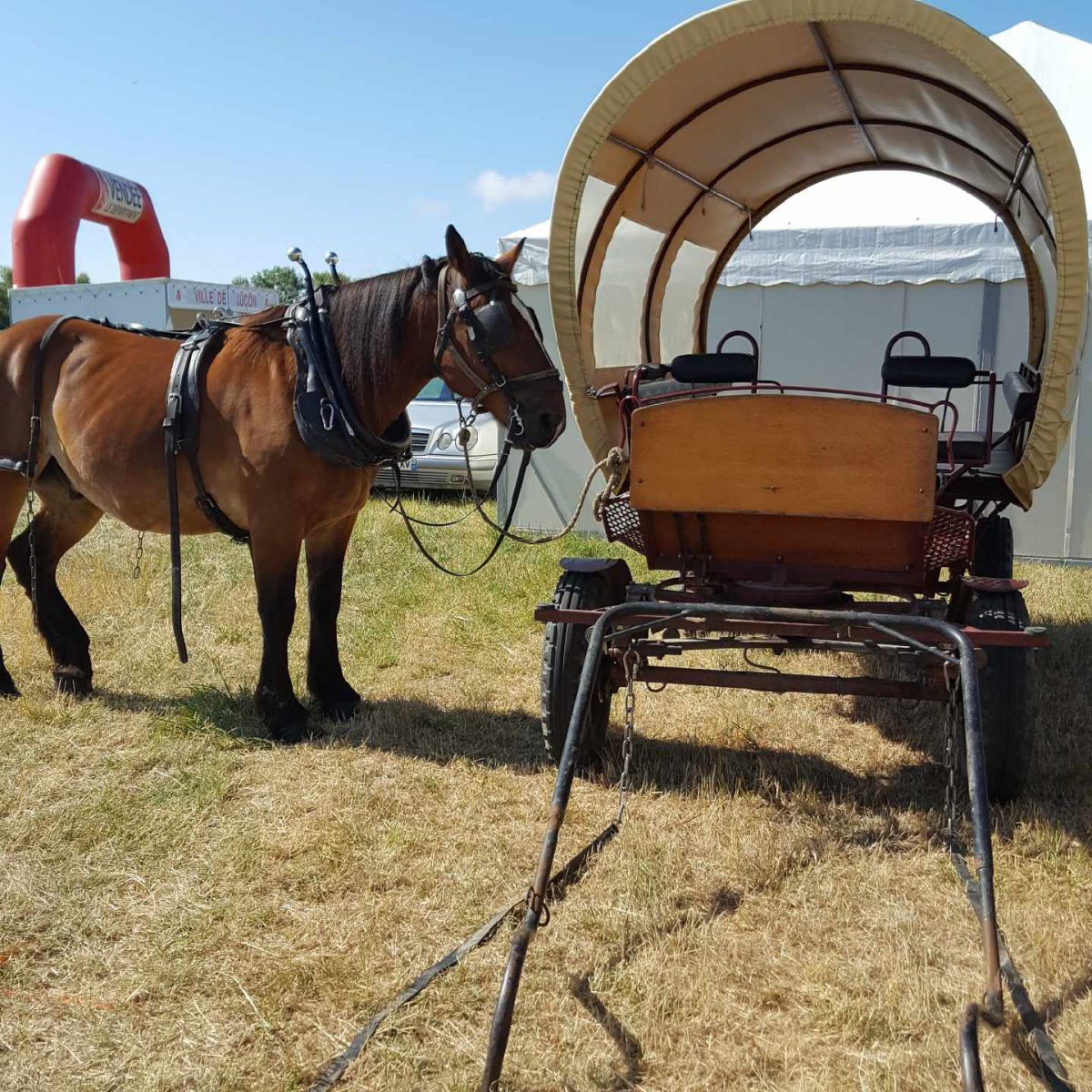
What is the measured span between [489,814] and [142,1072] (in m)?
1.48

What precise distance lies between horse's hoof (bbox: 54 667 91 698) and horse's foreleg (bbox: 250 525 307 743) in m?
1.08

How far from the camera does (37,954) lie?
264 centimetres

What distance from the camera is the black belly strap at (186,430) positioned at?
161 inches

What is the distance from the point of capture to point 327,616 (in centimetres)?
448

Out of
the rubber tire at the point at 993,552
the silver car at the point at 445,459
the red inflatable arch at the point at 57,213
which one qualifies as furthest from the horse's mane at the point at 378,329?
the red inflatable arch at the point at 57,213

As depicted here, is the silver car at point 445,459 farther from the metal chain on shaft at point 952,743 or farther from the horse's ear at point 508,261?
the metal chain on shaft at point 952,743

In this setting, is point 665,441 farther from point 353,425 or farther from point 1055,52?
point 1055,52

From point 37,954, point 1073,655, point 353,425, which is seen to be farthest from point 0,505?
point 1073,655

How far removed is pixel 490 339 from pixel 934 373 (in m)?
1.64

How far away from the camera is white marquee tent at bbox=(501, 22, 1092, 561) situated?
291 inches

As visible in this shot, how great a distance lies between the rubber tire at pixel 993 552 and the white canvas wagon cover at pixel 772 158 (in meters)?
0.79

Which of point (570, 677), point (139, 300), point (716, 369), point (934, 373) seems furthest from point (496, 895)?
point (139, 300)

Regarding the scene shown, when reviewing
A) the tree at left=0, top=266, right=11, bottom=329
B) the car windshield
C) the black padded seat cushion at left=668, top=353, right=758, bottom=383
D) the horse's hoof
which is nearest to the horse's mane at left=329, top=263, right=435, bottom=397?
the black padded seat cushion at left=668, top=353, right=758, bottom=383

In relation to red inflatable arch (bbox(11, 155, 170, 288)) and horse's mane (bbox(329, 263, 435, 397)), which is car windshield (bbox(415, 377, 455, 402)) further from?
red inflatable arch (bbox(11, 155, 170, 288))
